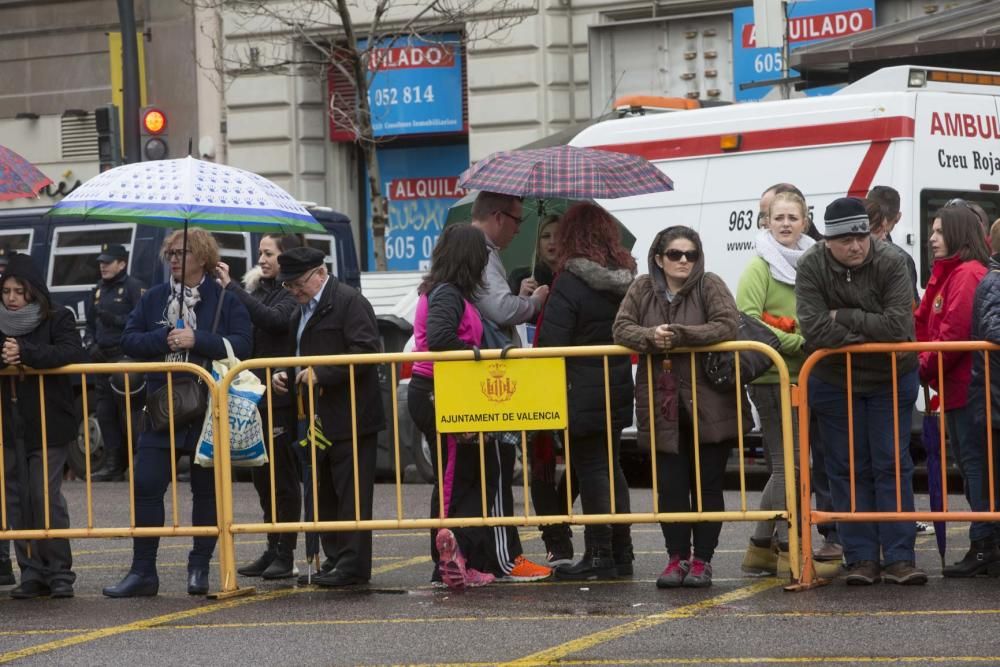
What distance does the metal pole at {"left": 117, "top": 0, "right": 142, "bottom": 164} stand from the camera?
1781 centimetres

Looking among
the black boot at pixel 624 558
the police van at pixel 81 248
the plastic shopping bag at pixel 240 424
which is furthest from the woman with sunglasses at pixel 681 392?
the police van at pixel 81 248

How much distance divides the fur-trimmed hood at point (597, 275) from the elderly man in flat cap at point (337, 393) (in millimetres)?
1097

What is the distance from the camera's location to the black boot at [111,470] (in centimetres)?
1701

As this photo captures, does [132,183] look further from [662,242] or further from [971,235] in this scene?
[971,235]

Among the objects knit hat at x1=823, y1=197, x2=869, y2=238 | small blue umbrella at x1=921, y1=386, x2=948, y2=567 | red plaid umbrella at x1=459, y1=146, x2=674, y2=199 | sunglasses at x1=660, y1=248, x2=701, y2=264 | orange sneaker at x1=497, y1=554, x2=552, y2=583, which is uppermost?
red plaid umbrella at x1=459, y1=146, x2=674, y2=199

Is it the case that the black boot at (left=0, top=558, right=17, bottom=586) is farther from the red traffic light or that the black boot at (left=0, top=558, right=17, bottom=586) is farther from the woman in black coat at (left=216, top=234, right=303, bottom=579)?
the red traffic light

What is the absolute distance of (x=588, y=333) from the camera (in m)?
9.51

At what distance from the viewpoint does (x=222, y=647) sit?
7941mm

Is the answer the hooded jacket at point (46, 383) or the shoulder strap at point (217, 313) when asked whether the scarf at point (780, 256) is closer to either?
the shoulder strap at point (217, 313)

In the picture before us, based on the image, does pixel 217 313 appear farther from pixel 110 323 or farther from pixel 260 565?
pixel 110 323

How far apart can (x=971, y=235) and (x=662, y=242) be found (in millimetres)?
1528

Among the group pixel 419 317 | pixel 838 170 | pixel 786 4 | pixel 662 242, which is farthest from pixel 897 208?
pixel 786 4

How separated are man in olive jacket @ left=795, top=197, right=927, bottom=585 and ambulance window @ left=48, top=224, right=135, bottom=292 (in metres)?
9.98

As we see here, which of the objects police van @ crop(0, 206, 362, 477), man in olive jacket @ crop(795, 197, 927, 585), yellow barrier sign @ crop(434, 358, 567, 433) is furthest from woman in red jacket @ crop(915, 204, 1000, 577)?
police van @ crop(0, 206, 362, 477)
